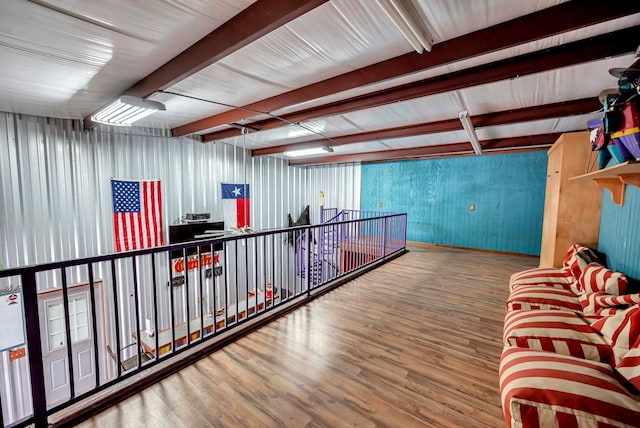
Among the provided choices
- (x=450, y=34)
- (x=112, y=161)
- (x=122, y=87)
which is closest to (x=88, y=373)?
(x=112, y=161)

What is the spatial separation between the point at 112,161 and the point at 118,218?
3.56 feet

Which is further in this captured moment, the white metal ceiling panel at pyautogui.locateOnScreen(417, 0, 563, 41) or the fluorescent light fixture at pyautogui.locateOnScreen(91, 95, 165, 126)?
the fluorescent light fixture at pyautogui.locateOnScreen(91, 95, 165, 126)

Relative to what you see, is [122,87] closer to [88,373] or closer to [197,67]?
[197,67]

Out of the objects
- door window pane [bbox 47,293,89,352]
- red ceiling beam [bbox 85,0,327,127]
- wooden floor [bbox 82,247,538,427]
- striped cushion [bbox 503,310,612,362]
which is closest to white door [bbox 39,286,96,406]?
door window pane [bbox 47,293,89,352]

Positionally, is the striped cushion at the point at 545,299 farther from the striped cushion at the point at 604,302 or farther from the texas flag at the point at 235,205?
the texas flag at the point at 235,205

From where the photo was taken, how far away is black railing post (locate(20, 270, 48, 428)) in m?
1.47

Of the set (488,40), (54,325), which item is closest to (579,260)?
(488,40)

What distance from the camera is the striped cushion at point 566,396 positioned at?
107 centimetres

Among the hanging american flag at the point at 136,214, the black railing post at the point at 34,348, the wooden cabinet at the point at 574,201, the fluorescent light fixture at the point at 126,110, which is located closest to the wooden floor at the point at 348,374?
the black railing post at the point at 34,348

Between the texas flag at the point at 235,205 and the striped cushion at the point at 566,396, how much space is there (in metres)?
6.44

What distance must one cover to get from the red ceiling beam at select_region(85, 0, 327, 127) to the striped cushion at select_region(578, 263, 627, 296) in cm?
275

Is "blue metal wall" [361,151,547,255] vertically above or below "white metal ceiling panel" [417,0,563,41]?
below

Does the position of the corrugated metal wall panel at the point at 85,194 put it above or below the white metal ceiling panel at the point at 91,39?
below

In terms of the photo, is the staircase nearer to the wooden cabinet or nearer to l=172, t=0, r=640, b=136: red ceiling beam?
l=172, t=0, r=640, b=136: red ceiling beam
